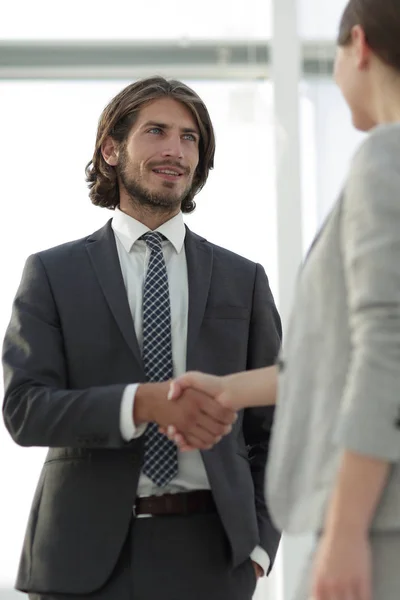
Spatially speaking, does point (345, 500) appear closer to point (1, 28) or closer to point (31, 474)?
point (31, 474)

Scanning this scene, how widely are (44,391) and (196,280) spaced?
1.53ft

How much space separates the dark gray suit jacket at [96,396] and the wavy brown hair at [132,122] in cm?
27

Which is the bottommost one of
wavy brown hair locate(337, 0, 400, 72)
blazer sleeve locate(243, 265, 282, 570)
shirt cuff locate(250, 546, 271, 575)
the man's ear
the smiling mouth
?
shirt cuff locate(250, 546, 271, 575)

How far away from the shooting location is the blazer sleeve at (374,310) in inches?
46.0

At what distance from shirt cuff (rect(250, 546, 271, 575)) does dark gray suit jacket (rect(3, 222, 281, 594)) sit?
0.05ft

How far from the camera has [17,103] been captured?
4176 mm

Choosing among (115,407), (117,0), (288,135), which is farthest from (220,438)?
(117,0)

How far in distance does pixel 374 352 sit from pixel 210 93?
3.17m

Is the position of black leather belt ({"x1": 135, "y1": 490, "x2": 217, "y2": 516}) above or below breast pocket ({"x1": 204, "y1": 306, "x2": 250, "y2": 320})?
below

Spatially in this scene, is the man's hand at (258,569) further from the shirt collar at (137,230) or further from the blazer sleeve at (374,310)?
the blazer sleeve at (374,310)

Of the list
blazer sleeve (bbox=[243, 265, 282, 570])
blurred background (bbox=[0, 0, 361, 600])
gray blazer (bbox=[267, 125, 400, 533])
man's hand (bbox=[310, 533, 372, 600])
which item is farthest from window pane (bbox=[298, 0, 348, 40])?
man's hand (bbox=[310, 533, 372, 600])

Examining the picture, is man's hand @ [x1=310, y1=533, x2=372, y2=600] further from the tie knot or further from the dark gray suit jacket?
the tie knot

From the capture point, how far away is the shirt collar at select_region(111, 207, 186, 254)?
2.47 metres

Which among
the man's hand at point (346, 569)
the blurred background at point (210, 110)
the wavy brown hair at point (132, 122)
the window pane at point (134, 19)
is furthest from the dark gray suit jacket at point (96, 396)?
the window pane at point (134, 19)
